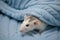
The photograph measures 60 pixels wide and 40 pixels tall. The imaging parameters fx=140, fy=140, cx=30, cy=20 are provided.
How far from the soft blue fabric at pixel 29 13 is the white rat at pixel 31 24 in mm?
36

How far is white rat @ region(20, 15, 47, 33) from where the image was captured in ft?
3.71

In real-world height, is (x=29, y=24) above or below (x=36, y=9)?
below

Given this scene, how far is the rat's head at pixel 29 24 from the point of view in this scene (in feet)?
3.70

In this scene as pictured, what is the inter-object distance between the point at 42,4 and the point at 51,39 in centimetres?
35

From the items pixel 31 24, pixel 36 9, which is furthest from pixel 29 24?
pixel 36 9

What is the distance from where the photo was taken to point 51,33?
1147 mm

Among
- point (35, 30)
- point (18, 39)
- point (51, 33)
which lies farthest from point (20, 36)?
point (51, 33)

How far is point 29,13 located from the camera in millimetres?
1197

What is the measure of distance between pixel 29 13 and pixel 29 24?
0.35ft

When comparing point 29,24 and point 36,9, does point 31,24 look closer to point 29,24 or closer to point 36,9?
point 29,24

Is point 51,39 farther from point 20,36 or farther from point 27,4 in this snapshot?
point 27,4

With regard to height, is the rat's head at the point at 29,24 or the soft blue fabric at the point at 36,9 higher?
the soft blue fabric at the point at 36,9

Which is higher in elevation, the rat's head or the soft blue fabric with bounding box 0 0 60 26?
the soft blue fabric with bounding box 0 0 60 26

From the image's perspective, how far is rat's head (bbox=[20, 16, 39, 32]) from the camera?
44.4 inches
